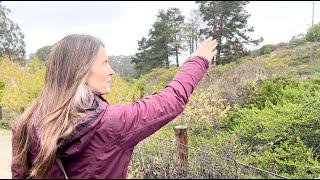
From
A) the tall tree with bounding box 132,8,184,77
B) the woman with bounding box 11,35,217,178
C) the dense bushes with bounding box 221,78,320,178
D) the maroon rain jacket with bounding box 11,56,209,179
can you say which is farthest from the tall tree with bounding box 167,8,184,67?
the maroon rain jacket with bounding box 11,56,209,179

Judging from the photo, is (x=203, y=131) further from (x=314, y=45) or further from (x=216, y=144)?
(x=314, y=45)

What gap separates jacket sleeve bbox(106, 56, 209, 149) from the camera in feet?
5.46

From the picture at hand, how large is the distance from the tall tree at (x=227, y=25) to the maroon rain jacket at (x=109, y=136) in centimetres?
2792

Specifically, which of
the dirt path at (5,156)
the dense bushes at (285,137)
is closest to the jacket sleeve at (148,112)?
the dense bushes at (285,137)

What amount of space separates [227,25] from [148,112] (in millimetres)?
28573

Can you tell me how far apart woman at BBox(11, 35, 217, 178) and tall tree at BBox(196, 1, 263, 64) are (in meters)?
27.8

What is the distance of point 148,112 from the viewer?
170 centimetres

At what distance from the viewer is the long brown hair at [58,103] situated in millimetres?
1691

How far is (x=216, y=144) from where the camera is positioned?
26.1 feet

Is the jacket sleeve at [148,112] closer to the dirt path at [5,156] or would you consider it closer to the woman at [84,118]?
the woman at [84,118]

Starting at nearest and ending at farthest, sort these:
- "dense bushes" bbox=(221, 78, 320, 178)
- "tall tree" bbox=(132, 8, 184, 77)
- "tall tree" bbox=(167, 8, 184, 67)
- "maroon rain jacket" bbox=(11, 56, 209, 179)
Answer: "maroon rain jacket" bbox=(11, 56, 209, 179) → "dense bushes" bbox=(221, 78, 320, 178) → "tall tree" bbox=(132, 8, 184, 77) → "tall tree" bbox=(167, 8, 184, 67)

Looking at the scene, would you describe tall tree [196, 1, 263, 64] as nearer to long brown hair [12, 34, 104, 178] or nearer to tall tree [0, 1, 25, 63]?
tall tree [0, 1, 25, 63]

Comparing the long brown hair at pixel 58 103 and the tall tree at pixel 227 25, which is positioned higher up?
the long brown hair at pixel 58 103

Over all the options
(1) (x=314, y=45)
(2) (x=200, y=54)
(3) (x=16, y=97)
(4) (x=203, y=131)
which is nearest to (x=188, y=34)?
(1) (x=314, y=45)
